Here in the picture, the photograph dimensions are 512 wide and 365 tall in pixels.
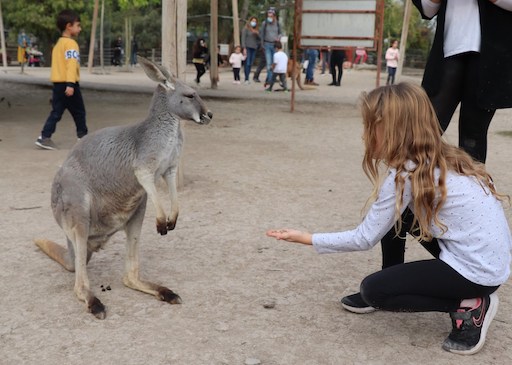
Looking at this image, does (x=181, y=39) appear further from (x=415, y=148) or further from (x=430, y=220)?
(x=430, y=220)

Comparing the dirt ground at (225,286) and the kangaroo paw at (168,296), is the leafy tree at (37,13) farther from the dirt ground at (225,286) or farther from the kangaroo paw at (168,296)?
the kangaroo paw at (168,296)

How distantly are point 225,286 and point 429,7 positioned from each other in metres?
1.64

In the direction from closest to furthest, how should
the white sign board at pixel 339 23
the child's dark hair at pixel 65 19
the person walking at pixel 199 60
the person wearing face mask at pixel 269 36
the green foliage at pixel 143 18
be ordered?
the child's dark hair at pixel 65 19 < the white sign board at pixel 339 23 < the person wearing face mask at pixel 269 36 < the person walking at pixel 199 60 < the green foliage at pixel 143 18

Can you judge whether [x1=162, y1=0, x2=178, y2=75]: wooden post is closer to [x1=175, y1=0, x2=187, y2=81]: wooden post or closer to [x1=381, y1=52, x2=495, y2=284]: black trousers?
[x1=175, y1=0, x2=187, y2=81]: wooden post

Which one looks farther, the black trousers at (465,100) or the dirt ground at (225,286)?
the black trousers at (465,100)

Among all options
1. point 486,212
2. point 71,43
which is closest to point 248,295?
point 486,212

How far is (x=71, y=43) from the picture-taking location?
616cm

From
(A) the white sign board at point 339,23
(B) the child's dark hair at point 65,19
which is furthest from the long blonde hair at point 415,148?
(A) the white sign board at point 339,23

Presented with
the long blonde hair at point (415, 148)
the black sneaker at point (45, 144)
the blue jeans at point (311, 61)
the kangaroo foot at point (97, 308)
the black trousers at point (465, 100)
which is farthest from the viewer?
the blue jeans at point (311, 61)

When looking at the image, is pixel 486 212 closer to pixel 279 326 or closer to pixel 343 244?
pixel 343 244

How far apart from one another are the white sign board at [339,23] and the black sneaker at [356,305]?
6825 millimetres

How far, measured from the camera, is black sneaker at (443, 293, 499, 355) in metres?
2.31

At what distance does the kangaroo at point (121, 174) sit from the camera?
2.61 m

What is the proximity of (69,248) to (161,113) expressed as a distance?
783mm
